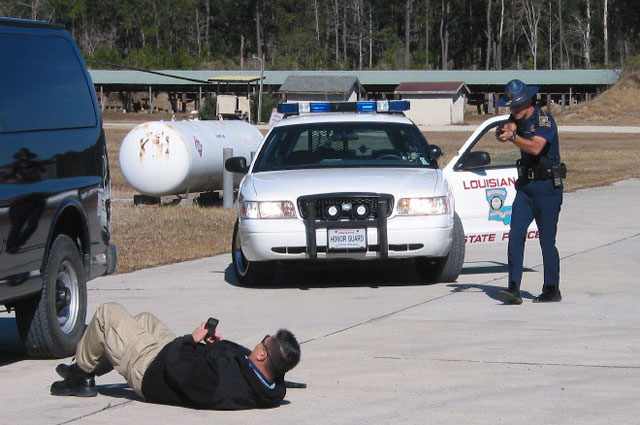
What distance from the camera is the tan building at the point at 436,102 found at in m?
87.8

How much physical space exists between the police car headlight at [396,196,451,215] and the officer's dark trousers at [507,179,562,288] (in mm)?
1026

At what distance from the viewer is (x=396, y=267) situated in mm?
13109

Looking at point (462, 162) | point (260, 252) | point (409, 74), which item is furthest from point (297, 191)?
point (409, 74)

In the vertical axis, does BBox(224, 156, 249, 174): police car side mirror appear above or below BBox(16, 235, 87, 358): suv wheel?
above

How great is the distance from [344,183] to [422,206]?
29.8 inches

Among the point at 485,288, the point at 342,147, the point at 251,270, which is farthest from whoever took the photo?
the point at 342,147

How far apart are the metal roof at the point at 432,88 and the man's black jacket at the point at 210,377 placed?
81.9m

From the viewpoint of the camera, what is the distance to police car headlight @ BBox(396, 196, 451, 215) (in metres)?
11.1

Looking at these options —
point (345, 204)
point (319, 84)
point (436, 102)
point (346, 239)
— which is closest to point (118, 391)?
point (346, 239)

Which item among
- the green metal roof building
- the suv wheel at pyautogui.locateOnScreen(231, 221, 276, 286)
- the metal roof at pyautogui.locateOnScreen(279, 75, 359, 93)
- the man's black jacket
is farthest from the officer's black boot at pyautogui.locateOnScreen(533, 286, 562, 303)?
the green metal roof building

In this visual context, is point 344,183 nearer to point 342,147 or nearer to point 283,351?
point 342,147

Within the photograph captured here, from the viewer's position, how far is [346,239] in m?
10.9

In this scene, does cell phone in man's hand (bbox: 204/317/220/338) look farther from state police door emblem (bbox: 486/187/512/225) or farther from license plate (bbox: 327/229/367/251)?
state police door emblem (bbox: 486/187/512/225)

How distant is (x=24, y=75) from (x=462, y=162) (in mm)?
5600
